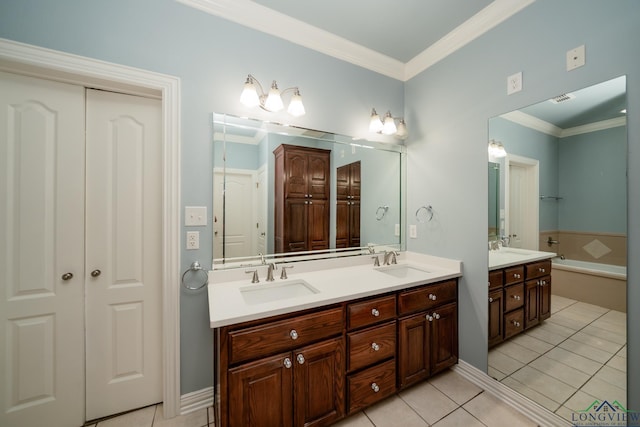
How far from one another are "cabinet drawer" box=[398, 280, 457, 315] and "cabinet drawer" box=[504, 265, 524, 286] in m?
0.35

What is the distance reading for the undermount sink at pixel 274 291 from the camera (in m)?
1.54

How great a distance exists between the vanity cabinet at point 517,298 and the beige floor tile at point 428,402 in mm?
533

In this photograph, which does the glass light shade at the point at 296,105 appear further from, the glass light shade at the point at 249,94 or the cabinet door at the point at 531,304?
the cabinet door at the point at 531,304

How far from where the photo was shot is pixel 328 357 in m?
1.34

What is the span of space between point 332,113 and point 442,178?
43.8 inches

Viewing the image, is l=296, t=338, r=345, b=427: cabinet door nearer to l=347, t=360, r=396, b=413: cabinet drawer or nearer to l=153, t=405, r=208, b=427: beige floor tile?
l=347, t=360, r=396, b=413: cabinet drawer

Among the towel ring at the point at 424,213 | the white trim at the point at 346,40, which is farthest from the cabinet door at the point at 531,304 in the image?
the white trim at the point at 346,40

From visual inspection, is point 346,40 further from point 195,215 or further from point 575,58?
point 195,215

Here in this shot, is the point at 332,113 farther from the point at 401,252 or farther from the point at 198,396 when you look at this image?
the point at 198,396

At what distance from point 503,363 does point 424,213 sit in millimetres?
1237

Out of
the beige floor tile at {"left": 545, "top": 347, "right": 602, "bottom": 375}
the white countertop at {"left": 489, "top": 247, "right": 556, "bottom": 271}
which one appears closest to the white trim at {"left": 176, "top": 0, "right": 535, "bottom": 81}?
the white countertop at {"left": 489, "top": 247, "right": 556, "bottom": 271}

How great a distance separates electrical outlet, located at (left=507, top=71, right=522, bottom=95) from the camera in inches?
62.0

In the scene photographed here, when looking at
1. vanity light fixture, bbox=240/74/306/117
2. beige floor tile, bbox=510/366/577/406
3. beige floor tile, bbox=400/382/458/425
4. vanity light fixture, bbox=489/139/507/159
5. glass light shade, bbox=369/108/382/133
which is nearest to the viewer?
beige floor tile, bbox=510/366/577/406

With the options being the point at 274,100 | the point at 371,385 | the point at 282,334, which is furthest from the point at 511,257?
the point at 274,100
